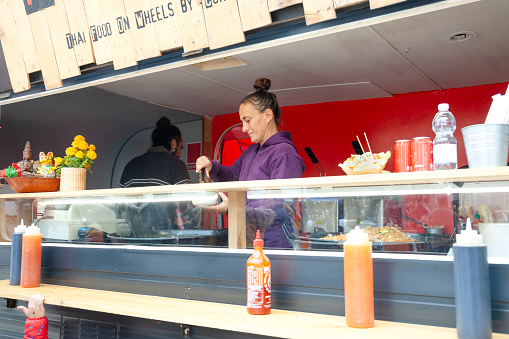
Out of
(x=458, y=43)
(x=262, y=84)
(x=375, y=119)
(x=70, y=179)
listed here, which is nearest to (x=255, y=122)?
(x=262, y=84)

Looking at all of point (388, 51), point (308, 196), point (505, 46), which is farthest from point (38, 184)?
point (505, 46)

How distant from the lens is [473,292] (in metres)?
1.01

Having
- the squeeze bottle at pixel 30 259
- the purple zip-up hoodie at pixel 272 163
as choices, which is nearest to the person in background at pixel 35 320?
the squeeze bottle at pixel 30 259

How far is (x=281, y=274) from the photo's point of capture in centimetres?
145

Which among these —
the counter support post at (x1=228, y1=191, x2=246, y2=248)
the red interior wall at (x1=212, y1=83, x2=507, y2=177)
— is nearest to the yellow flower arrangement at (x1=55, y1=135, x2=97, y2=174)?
the counter support post at (x1=228, y1=191, x2=246, y2=248)

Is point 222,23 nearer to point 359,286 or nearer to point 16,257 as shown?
point 359,286

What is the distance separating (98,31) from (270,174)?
1.18 meters

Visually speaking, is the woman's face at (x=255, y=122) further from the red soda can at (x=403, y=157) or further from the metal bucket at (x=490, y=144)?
the metal bucket at (x=490, y=144)

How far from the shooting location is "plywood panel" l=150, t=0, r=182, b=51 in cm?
198

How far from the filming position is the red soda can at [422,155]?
124cm

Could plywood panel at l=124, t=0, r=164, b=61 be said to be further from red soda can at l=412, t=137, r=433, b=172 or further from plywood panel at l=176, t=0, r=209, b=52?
red soda can at l=412, t=137, r=433, b=172

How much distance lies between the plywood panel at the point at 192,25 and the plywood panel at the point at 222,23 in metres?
0.03

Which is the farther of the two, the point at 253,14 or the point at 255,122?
the point at 255,122

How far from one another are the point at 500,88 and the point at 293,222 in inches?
129
